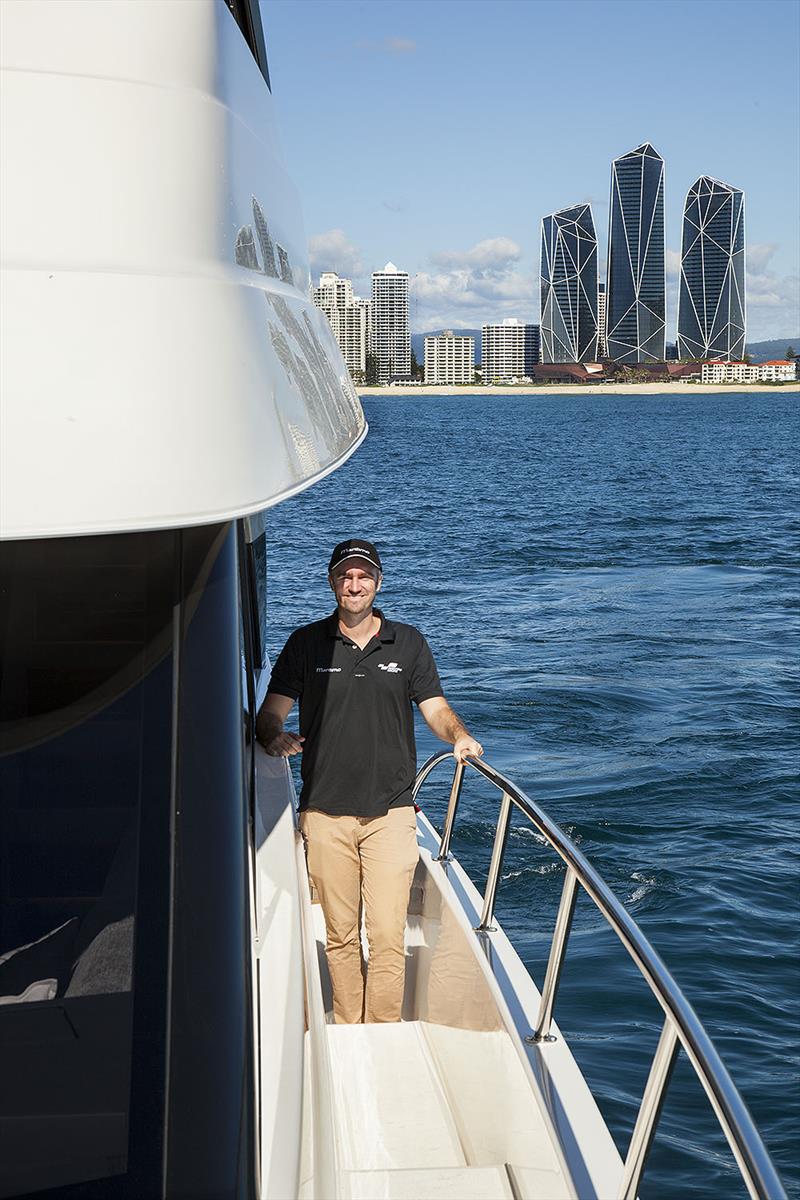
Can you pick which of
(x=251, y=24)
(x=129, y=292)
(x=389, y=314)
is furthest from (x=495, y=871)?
(x=389, y=314)

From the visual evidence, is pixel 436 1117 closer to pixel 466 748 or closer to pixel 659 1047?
pixel 466 748

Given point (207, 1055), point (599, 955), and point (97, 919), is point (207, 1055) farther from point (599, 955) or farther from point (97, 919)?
point (599, 955)

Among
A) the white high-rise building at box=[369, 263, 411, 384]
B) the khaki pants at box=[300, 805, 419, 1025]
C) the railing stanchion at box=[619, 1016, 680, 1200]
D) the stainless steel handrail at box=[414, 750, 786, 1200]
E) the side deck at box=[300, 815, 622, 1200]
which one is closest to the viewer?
the stainless steel handrail at box=[414, 750, 786, 1200]

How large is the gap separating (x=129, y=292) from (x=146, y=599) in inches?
25.0

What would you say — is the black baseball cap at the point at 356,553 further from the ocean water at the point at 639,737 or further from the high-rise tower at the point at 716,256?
the high-rise tower at the point at 716,256

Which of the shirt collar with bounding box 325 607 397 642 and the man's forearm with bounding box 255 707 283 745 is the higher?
the shirt collar with bounding box 325 607 397 642

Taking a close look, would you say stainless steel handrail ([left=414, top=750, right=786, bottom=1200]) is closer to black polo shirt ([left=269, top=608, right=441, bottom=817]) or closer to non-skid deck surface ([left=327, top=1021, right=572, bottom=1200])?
non-skid deck surface ([left=327, top=1021, right=572, bottom=1200])

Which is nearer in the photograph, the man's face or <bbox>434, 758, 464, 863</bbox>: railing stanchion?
the man's face

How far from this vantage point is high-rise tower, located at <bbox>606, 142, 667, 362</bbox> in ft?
646

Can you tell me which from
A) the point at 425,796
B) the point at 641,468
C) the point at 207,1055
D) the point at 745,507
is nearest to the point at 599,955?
the point at 425,796

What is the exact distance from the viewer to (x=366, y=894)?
468 cm

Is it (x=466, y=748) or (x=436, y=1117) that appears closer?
(x=436, y=1117)

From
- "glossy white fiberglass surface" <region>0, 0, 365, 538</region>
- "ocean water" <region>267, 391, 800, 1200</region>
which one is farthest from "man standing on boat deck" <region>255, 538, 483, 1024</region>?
"glossy white fiberglass surface" <region>0, 0, 365, 538</region>

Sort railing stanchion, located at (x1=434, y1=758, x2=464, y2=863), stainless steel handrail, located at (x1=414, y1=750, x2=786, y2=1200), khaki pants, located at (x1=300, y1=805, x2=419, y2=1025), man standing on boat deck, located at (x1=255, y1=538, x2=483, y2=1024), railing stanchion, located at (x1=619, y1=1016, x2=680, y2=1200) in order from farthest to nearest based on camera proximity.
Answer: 1. railing stanchion, located at (x1=434, y1=758, x2=464, y2=863)
2. khaki pants, located at (x1=300, y1=805, x2=419, y2=1025)
3. man standing on boat deck, located at (x1=255, y1=538, x2=483, y2=1024)
4. railing stanchion, located at (x1=619, y1=1016, x2=680, y2=1200)
5. stainless steel handrail, located at (x1=414, y1=750, x2=786, y2=1200)
